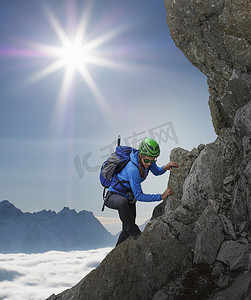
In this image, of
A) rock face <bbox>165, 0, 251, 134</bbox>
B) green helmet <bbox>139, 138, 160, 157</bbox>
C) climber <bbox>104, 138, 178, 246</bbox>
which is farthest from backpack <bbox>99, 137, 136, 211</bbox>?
rock face <bbox>165, 0, 251, 134</bbox>

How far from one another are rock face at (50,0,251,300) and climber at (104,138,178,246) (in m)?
1.13

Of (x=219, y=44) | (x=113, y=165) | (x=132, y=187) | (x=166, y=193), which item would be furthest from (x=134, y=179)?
(x=219, y=44)

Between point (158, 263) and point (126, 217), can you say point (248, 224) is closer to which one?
point (158, 263)

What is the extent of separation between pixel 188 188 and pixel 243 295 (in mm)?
5222

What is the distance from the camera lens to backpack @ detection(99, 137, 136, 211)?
13.6 meters

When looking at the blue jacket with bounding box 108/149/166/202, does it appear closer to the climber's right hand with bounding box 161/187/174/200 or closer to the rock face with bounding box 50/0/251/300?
the climber's right hand with bounding box 161/187/174/200

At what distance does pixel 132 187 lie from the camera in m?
12.9

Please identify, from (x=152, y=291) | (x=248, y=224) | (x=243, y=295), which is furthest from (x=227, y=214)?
(x=152, y=291)

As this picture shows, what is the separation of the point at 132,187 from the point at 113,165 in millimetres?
1369

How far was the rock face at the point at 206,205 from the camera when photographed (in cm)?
1205

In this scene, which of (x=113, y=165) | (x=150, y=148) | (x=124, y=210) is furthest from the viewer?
(x=113, y=165)

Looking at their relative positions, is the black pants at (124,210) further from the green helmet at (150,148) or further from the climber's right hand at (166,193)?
the green helmet at (150,148)

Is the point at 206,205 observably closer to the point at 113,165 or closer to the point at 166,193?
the point at 166,193

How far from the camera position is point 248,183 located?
12109mm
